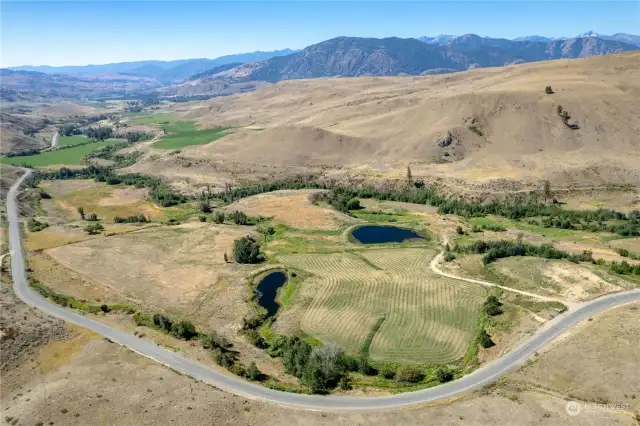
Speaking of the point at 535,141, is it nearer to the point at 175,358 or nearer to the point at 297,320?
the point at 297,320

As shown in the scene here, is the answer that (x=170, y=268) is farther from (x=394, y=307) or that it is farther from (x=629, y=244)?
(x=629, y=244)

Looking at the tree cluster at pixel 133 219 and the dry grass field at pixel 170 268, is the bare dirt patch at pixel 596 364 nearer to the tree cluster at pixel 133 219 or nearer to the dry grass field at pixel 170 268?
the dry grass field at pixel 170 268

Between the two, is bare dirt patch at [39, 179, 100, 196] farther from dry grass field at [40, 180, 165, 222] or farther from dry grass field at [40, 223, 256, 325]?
dry grass field at [40, 223, 256, 325]

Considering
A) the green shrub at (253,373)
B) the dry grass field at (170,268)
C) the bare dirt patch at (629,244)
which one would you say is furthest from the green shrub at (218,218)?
the bare dirt patch at (629,244)

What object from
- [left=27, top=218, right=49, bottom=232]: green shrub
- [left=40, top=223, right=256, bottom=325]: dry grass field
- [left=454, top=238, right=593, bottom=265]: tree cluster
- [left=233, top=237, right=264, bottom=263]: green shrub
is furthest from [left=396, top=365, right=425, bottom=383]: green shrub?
[left=27, top=218, right=49, bottom=232]: green shrub

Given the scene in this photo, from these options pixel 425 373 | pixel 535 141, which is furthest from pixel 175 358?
pixel 535 141

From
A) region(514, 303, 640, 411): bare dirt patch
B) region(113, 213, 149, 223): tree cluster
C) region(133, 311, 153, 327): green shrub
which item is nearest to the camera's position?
region(514, 303, 640, 411): bare dirt patch
